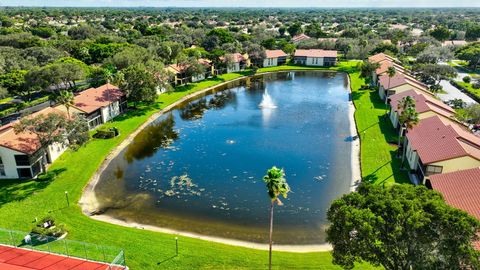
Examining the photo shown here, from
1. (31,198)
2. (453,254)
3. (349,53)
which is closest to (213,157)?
(31,198)

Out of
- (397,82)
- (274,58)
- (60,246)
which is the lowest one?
(60,246)

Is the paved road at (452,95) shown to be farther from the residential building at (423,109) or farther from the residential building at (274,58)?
the residential building at (274,58)

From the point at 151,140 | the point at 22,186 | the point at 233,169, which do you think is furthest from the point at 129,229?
the point at 151,140

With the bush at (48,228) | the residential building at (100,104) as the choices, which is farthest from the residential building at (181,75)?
the bush at (48,228)

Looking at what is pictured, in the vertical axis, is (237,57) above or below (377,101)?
above

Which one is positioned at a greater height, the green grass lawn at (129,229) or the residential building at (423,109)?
the residential building at (423,109)

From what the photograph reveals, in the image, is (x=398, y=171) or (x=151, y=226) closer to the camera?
(x=151, y=226)

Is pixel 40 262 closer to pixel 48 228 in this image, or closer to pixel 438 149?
pixel 48 228

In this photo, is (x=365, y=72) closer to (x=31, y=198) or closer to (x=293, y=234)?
(x=293, y=234)
